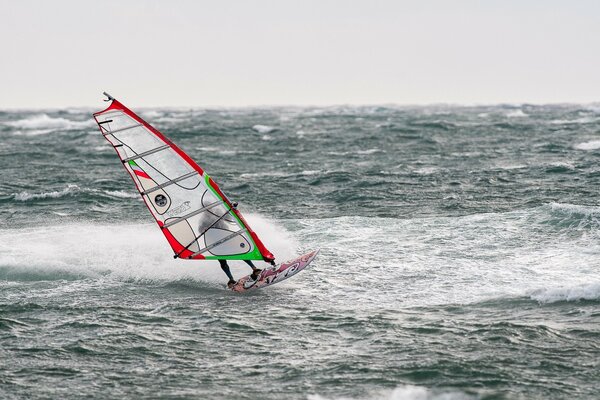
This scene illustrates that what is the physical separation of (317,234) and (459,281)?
7.48m

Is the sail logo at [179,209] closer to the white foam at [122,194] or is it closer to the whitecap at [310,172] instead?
the white foam at [122,194]

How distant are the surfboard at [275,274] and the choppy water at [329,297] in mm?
366

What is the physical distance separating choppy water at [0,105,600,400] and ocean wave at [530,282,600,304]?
0.04 m

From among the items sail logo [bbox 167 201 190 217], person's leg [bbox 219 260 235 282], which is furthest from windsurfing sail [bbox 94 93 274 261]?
person's leg [bbox 219 260 235 282]

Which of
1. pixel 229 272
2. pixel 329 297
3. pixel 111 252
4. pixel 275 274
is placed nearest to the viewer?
pixel 329 297

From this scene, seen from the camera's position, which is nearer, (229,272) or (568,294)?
(568,294)

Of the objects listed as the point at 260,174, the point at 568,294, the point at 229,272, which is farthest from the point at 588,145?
the point at 229,272

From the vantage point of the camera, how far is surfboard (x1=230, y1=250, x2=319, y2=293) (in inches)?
849

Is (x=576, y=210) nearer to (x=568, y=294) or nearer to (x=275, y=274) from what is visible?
(x=568, y=294)

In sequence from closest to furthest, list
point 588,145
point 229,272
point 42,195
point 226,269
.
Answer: point 229,272 → point 226,269 → point 42,195 → point 588,145

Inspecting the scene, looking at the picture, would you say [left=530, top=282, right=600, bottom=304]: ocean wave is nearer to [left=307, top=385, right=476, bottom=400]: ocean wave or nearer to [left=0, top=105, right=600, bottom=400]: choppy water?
[left=0, top=105, right=600, bottom=400]: choppy water

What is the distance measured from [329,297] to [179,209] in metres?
4.76

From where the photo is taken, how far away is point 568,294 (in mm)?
19562

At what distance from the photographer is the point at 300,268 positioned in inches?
863
